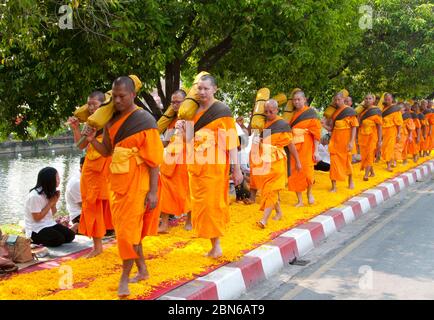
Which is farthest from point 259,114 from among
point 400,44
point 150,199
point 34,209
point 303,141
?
point 400,44

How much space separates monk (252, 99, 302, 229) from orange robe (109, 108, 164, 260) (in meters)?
2.77

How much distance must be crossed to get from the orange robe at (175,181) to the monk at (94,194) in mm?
1184

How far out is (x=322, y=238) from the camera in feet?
24.0

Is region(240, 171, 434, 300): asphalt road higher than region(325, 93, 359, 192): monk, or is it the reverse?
region(325, 93, 359, 192): monk

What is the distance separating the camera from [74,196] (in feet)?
24.4

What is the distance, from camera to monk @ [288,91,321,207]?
341 inches

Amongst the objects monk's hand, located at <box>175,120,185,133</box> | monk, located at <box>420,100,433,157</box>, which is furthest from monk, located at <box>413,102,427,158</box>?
monk's hand, located at <box>175,120,185,133</box>

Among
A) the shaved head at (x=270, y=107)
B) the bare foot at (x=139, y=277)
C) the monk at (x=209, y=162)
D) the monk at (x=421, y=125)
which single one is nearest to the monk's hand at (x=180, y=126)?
the monk at (x=209, y=162)

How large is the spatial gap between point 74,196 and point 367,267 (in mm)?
3846

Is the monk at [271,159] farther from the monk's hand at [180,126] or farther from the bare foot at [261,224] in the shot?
the monk's hand at [180,126]

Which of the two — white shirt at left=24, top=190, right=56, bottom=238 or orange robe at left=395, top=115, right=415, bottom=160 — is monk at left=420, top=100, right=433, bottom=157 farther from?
white shirt at left=24, top=190, right=56, bottom=238

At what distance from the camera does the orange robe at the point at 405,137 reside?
1409cm

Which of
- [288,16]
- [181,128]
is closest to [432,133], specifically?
[288,16]
